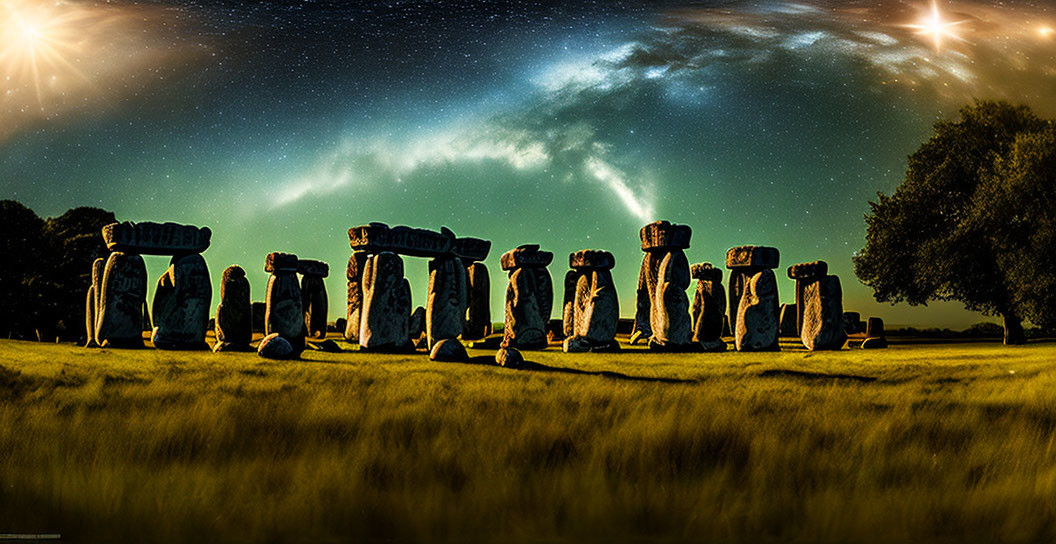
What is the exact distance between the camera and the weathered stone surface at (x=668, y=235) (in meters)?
18.0

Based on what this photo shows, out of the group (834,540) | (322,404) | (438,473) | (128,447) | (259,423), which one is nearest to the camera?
(834,540)

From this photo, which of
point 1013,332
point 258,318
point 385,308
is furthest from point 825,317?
point 258,318

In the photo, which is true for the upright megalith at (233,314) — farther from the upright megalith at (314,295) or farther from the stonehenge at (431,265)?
the upright megalith at (314,295)

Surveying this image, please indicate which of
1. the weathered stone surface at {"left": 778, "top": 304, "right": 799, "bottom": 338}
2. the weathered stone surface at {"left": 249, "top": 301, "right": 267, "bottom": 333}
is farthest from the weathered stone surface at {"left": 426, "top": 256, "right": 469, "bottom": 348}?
the weathered stone surface at {"left": 778, "top": 304, "right": 799, "bottom": 338}

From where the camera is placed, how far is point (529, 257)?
64.5 ft

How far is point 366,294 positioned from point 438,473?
13301 millimetres

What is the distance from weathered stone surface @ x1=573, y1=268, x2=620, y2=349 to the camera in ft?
56.7

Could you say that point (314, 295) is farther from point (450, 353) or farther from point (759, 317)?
point (759, 317)

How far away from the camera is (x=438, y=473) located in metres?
3.86

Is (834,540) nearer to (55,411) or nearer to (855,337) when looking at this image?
(55,411)

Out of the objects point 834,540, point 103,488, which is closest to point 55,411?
point 103,488

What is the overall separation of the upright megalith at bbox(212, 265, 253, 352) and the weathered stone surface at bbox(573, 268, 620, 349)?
8.18 m

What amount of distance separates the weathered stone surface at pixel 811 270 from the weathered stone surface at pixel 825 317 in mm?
189

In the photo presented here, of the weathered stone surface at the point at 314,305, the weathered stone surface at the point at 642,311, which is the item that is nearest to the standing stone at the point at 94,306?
the weathered stone surface at the point at 314,305
